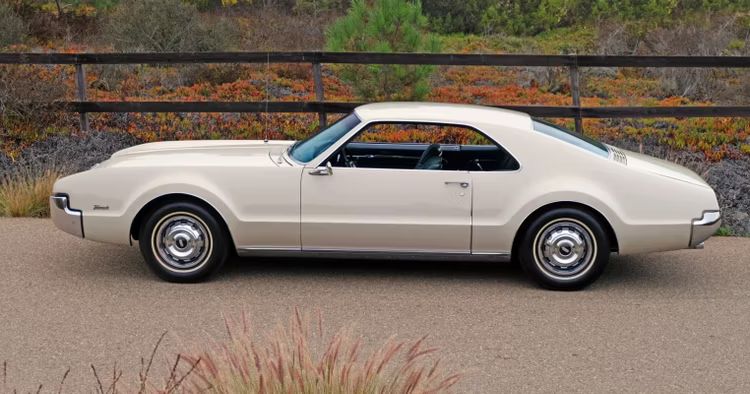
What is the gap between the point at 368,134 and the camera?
1304 centimetres

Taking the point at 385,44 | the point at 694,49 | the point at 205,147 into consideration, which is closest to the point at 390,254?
the point at 205,147

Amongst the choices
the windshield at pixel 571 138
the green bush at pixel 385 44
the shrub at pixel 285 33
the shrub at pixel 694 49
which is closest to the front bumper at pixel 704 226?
the windshield at pixel 571 138

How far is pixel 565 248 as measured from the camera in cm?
751

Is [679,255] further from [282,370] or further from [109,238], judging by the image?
[282,370]

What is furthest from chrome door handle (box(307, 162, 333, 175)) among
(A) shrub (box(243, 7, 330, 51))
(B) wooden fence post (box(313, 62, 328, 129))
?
(A) shrub (box(243, 7, 330, 51))

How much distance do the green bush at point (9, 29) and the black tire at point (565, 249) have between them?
16.8 metres

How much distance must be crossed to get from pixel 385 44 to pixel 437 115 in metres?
7.49

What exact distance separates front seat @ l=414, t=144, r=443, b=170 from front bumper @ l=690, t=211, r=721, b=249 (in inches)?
71.9

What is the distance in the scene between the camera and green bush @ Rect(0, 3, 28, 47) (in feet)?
72.0

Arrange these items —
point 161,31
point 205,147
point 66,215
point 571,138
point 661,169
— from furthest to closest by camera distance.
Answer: point 161,31 < point 205,147 < point 571,138 < point 661,169 < point 66,215

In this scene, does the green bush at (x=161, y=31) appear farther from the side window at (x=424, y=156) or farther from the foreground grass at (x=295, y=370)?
the foreground grass at (x=295, y=370)

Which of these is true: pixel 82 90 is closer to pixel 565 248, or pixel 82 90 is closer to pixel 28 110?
pixel 28 110

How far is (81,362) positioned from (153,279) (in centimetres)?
185

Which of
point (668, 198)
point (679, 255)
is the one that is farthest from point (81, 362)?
point (679, 255)
